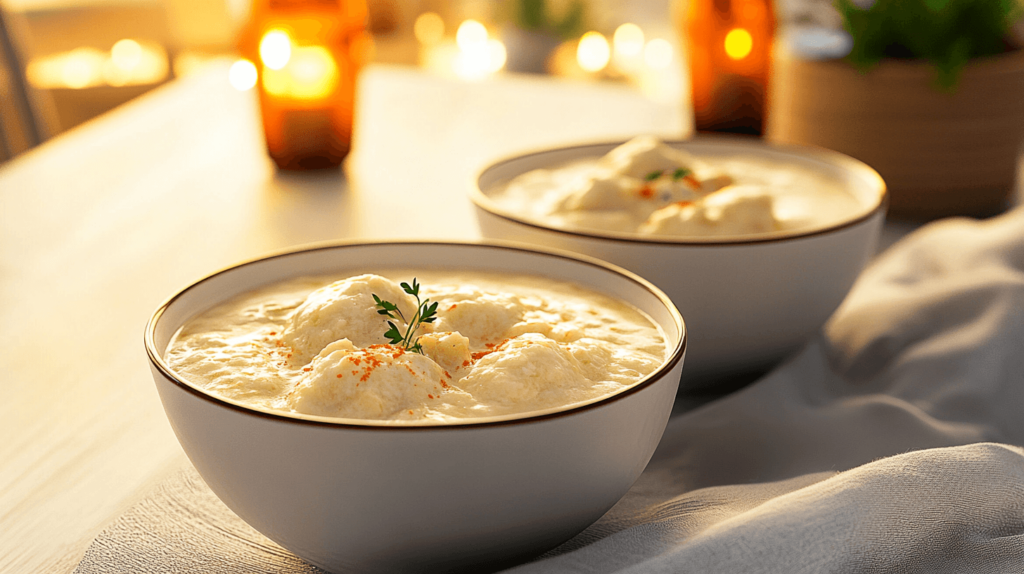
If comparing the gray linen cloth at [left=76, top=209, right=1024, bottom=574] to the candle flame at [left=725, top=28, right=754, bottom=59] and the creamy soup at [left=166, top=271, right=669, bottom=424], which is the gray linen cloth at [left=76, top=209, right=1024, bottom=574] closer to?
the creamy soup at [left=166, top=271, right=669, bottom=424]

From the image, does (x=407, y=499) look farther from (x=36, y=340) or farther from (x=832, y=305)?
(x=36, y=340)

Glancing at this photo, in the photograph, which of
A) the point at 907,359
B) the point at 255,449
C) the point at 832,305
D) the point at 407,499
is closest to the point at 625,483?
the point at 407,499

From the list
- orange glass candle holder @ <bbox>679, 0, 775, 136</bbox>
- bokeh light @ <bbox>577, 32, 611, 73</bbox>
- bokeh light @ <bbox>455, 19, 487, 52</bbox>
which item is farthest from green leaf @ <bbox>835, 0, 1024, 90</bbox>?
bokeh light @ <bbox>455, 19, 487, 52</bbox>

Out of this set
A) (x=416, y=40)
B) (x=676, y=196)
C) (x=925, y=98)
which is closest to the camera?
(x=676, y=196)

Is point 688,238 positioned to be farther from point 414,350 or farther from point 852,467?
point 414,350

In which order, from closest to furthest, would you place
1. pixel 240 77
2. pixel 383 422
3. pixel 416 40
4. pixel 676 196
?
pixel 383 422 < pixel 676 196 < pixel 240 77 < pixel 416 40

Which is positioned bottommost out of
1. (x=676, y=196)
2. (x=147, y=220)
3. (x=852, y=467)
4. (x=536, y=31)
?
(x=536, y=31)

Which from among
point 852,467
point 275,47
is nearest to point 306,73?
point 275,47
